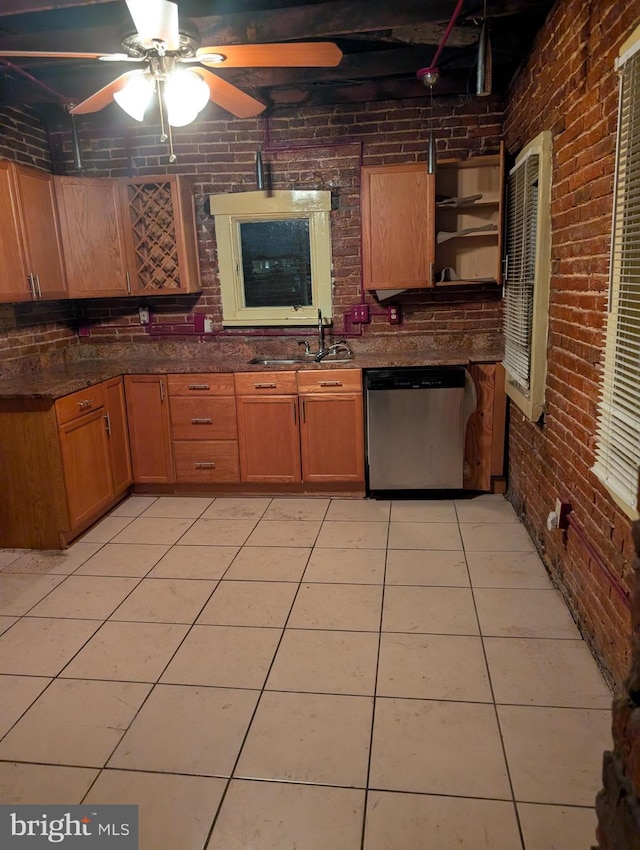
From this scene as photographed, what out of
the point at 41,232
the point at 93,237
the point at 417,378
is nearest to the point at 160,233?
the point at 93,237

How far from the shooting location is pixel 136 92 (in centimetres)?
252

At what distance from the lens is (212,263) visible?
14.5 ft

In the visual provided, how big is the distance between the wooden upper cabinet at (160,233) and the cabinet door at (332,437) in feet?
4.24

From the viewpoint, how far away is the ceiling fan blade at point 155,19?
198 centimetres

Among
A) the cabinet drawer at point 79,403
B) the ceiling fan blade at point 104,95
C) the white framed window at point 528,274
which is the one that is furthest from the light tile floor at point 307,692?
the ceiling fan blade at point 104,95

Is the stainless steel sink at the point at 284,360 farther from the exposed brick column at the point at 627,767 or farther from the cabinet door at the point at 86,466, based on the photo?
the exposed brick column at the point at 627,767

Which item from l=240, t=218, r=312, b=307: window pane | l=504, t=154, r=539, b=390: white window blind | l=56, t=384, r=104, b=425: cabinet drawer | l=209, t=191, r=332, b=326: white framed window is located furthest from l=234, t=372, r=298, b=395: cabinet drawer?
l=504, t=154, r=539, b=390: white window blind

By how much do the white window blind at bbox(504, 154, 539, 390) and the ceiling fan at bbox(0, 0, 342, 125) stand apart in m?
1.28

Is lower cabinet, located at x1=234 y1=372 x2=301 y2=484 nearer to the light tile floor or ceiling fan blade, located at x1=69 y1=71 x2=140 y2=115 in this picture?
the light tile floor

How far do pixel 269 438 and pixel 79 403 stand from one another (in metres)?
1.21

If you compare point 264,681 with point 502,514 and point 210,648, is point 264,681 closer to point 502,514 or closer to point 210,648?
point 210,648

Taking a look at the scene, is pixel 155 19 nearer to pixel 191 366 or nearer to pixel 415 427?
pixel 191 366

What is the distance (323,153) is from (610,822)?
13.5 ft

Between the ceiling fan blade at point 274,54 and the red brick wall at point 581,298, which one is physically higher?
the ceiling fan blade at point 274,54
